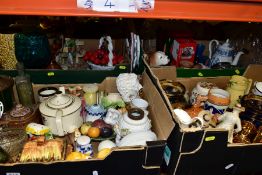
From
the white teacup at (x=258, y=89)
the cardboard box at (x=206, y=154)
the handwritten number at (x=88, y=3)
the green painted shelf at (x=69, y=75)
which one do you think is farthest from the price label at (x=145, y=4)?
the white teacup at (x=258, y=89)

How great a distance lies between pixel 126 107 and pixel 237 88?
0.52 meters

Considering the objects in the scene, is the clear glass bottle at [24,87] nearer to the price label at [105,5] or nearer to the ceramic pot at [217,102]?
the price label at [105,5]

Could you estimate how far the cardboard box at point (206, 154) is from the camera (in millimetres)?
→ 865

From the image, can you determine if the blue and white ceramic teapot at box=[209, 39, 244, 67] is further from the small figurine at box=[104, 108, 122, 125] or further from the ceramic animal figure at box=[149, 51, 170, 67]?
the small figurine at box=[104, 108, 122, 125]

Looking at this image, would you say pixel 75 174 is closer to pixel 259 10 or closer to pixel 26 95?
pixel 26 95

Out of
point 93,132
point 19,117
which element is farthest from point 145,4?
point 19,117

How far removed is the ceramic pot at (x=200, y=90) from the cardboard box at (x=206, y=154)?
0.25 m

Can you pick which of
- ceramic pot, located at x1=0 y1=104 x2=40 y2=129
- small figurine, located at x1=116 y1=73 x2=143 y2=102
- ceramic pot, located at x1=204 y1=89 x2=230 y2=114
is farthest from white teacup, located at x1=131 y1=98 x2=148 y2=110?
ceramic pot, located at x1=0 y1=104 x2=40 y2=129

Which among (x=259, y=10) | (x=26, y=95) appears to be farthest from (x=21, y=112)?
(x=259, y=10)

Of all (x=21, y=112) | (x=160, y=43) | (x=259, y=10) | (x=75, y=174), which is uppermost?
(x=259, y=10)

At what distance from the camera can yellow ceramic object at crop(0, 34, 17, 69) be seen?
4.36ft

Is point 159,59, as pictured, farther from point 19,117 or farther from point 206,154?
point 19,117

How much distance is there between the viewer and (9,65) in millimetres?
1365

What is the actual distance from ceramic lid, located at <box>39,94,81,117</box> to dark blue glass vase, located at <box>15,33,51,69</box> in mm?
336
